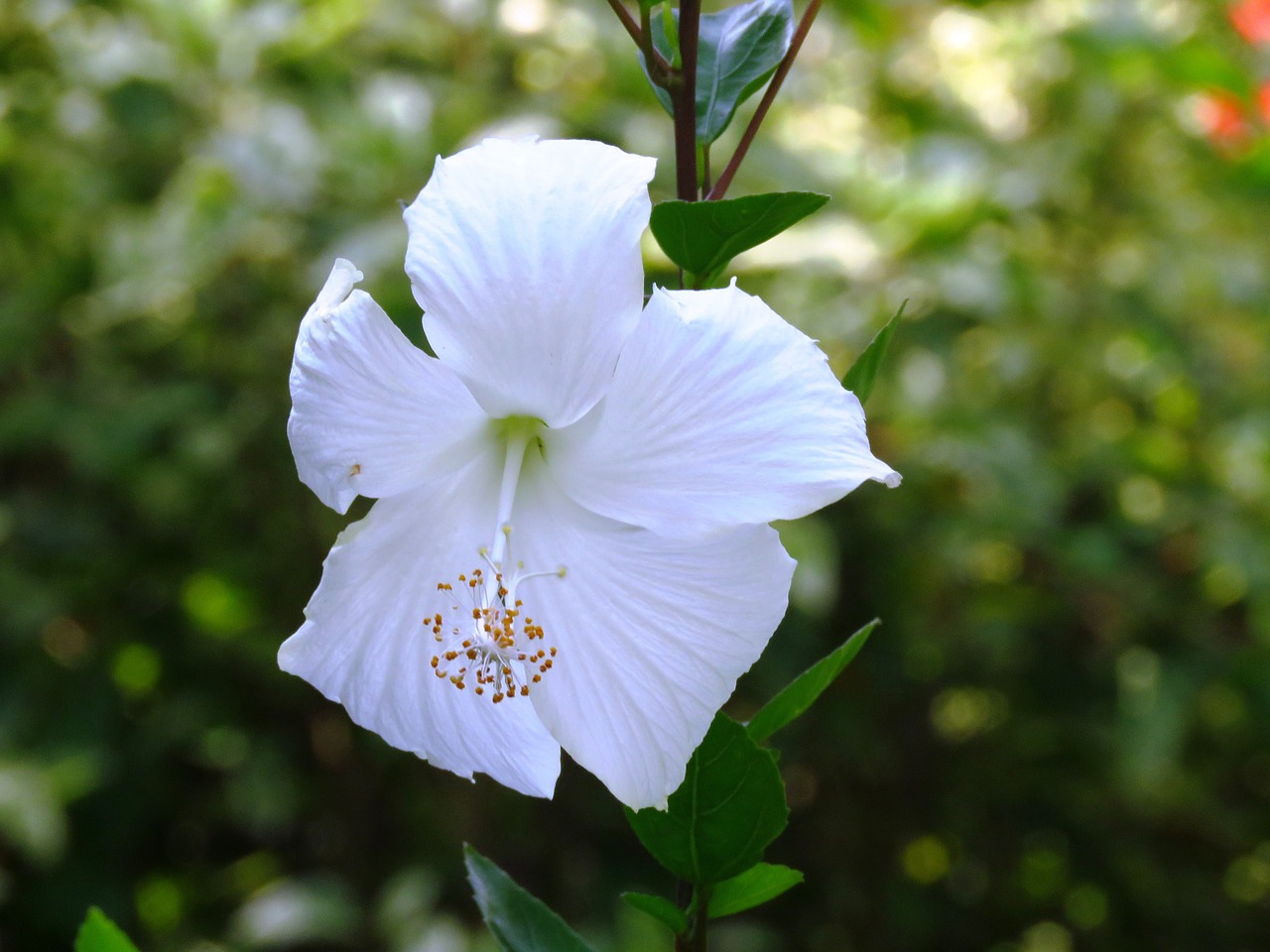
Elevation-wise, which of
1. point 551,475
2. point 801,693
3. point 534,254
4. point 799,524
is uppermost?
point 534,254

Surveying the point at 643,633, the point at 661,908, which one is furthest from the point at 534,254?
the point at 661,908

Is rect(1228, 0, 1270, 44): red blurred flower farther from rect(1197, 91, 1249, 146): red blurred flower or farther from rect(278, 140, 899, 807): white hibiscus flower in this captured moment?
rect(278, 140, 899, 807): white hibiscus flower

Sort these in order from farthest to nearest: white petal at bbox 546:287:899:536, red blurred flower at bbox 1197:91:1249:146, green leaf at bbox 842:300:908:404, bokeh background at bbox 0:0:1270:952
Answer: red blurred flower at bbox 1197:91:1249:146 < bokeh background at bbox 0:0:1270:952 < green leaf at bbox 842:300:908:404 < white petal at bbox 546:287:899:536

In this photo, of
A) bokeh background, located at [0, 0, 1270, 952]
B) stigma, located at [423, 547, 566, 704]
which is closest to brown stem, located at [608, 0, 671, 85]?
stigma, located at [423, 547, 566, 704]

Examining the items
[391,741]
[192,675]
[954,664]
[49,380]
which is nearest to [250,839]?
[192,675]

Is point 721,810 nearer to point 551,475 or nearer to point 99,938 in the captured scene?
point 551,475

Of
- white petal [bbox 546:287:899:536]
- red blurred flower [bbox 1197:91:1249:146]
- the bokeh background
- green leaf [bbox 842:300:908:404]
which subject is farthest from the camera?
red blurred flower [bbox 1197:91:1249:146]

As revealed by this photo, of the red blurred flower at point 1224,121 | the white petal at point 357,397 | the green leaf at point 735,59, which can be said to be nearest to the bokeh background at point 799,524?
the red blurred flower at point 1224,121
